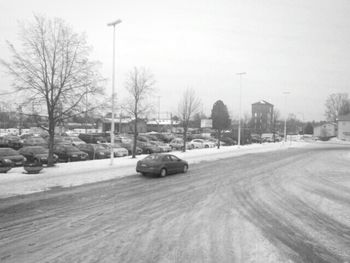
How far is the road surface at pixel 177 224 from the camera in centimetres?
516

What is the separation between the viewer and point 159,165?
14312mm

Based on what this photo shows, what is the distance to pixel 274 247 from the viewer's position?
5.55m

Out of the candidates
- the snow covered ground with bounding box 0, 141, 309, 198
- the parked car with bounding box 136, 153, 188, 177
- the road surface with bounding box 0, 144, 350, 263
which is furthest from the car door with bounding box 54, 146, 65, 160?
the road surface with bounding box 0, 144, 350, 263

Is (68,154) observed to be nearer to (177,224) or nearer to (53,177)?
(53,177)

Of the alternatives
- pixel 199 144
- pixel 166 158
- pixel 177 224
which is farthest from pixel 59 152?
pixel 199 144

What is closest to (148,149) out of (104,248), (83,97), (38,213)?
(83,97)

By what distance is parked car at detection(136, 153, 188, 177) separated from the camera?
46.7 ft

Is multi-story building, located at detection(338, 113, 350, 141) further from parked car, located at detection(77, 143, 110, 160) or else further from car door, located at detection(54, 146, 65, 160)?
car door, located at detection(54, 146, 65, 160)

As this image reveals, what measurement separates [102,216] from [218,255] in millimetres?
3955

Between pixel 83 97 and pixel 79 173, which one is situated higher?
pixel 83 97

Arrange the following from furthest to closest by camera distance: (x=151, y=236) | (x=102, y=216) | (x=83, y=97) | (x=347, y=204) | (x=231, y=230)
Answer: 1. (x=83, y=97)
2. (x=347, y=204)
3. (x=102, y=216)
4. (x=231, y=230)
5. (x=151, y=236)

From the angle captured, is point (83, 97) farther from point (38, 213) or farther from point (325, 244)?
point (325, 244)

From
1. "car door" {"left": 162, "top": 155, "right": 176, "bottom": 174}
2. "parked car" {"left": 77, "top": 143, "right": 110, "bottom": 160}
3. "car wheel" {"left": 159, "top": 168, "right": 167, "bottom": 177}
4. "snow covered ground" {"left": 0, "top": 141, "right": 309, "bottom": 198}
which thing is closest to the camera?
"snow covered ground" {"left": 0, "top": 141, "right": 309, "bottom": 198}

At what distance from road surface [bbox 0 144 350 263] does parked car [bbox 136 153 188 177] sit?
2.33 meters
